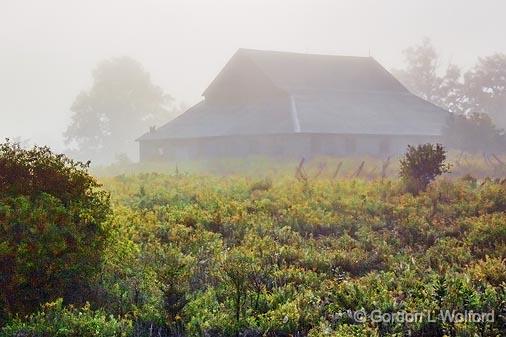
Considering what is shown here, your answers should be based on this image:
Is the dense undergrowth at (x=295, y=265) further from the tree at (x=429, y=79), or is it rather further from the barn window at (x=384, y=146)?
the tree at (x=429, y=79)

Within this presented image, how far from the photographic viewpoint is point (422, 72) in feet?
307

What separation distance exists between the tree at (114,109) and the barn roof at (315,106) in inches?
1660

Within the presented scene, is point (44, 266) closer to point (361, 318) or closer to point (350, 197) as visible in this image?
point (361, 318)

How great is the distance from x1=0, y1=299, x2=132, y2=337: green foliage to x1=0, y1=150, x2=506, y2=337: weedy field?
16 mm

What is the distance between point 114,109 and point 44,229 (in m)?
84.0

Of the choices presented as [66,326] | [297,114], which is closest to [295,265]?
[66,326]

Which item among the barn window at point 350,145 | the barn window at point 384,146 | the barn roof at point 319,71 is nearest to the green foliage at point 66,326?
the barn window at point 350,145

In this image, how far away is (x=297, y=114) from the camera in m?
40.5

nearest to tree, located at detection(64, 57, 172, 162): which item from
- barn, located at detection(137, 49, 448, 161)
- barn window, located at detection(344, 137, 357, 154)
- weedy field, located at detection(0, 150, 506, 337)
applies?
barn, located at detection(137, 49, 448, 161)

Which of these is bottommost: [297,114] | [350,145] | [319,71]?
[350,145]

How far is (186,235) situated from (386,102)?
40144 millimetres

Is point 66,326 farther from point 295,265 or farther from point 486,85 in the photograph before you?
point 486,85

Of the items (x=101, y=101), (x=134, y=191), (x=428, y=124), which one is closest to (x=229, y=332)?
(x=134, y=191)

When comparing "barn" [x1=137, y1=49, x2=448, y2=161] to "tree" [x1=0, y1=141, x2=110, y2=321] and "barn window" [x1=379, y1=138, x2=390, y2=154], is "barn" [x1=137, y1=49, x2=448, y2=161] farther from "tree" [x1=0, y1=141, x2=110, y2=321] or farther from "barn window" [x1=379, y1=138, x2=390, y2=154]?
"tree" [x1=0, y1=141, x2=110, y2=321]
